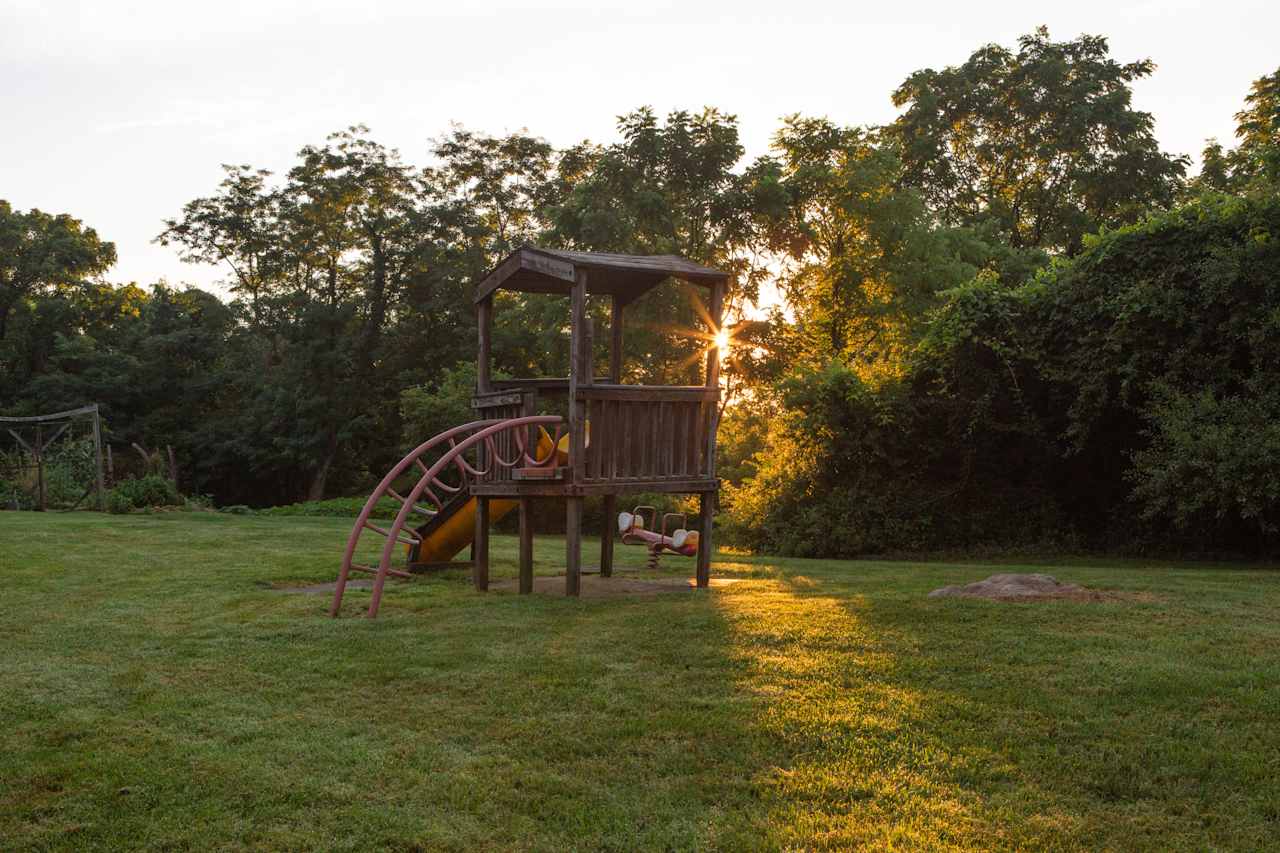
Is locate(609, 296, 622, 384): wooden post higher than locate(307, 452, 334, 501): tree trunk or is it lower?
higher

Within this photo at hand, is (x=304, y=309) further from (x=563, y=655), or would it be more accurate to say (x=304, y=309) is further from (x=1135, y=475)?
(x=563, y=655)

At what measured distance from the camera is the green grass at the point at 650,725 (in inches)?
161

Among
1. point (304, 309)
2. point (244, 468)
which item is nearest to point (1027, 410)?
point (304, 309)

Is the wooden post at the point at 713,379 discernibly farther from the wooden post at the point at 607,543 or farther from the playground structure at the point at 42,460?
the playground structure at the point at 42,460

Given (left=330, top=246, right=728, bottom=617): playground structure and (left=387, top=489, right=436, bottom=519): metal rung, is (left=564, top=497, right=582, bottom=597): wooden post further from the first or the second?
(left=387, top=489, right=436, bottom=519): metal rung

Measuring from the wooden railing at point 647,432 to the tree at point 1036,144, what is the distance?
2262 cm

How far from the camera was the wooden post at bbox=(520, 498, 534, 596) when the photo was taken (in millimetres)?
10367

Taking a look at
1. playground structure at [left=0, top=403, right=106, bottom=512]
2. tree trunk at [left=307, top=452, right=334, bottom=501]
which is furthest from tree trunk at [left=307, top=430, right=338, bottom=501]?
playground structure at [left=0, top=403, right=106, bottom=512]

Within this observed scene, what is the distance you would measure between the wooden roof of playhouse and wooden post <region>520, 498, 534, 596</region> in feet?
7.68

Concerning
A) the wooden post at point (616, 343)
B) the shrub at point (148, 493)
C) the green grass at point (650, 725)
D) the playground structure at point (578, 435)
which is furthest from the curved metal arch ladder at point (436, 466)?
the shrub at point (148, 493)

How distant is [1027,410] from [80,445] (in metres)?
23.4

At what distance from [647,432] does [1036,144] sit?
2581 centimetres

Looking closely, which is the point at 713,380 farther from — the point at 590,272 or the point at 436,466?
the point at 436,466

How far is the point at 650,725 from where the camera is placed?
5246 millimetres
